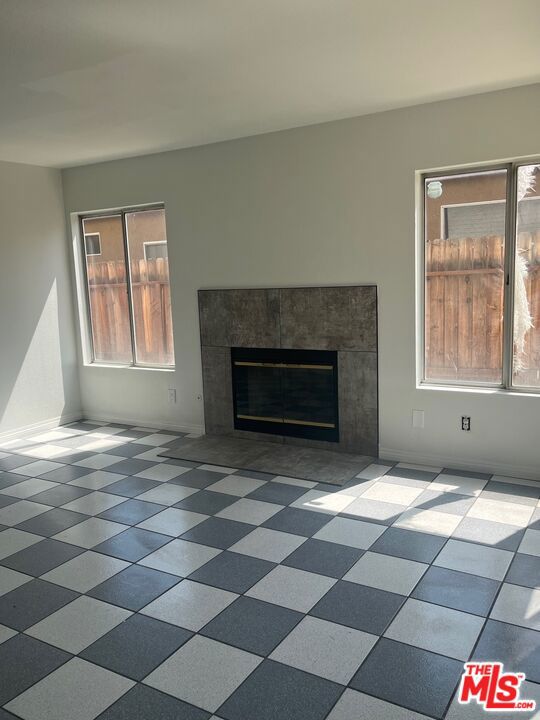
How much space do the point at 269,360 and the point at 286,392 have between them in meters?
0.30

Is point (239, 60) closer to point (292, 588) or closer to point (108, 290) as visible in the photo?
point (292, 588)

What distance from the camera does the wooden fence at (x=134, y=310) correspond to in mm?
5562

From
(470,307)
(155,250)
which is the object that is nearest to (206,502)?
(470,307)

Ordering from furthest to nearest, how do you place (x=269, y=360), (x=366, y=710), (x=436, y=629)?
(x=269, y=360)
(x=436, y=629)
(x=366, y=710)

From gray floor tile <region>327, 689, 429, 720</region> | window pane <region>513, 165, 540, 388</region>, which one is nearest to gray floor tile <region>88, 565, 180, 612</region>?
gray floor tile <region>327, 689, 429, 720</region>

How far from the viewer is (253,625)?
2465mm

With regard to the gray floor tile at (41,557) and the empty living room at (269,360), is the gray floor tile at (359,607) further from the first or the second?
the gray floor tile at (41,557)

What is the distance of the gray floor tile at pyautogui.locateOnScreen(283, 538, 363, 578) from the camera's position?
2902 mm

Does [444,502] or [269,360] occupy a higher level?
[269,360]

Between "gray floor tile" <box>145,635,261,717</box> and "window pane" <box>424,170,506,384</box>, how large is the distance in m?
2.71

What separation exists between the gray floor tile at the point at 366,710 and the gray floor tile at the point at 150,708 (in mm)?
445

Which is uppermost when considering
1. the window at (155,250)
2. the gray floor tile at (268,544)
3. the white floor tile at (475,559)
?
the window at (155,250)

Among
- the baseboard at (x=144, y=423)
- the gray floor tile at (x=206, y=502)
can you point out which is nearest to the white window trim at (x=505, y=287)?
the gray floor tile at (x=206, y=502)

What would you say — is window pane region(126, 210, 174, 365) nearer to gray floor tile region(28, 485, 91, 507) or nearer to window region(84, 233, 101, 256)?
window region(84, 233, 101, 256)
